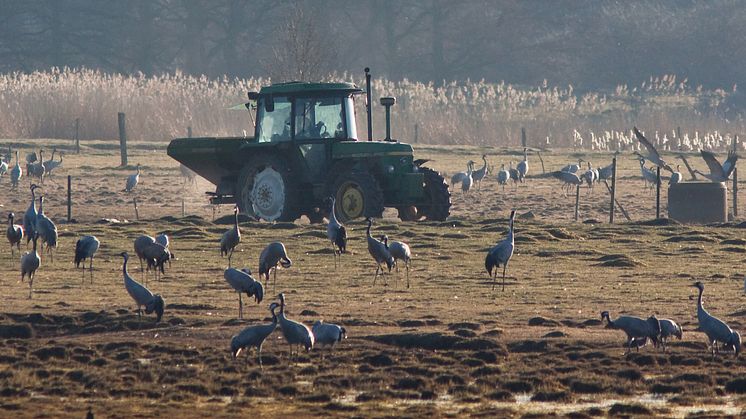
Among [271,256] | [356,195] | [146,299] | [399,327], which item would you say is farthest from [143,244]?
[356,195]

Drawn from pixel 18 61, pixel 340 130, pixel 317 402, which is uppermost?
pixel 18 61

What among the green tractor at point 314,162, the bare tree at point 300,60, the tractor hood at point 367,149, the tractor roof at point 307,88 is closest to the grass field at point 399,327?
the green tractor at point 314,162

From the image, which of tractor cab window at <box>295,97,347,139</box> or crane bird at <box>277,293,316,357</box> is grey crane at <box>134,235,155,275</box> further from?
tractor cab window at <box>295,97,347,139</box>

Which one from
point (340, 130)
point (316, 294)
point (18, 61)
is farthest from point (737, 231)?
→ point (18, 61)

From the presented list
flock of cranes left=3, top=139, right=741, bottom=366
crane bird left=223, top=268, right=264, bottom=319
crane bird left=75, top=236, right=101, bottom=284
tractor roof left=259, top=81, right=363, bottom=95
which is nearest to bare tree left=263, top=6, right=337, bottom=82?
tractor roof left=259, top=81, right=363, bottom=95

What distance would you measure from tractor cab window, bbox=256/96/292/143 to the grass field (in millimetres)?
1735

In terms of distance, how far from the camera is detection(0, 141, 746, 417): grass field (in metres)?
11.7

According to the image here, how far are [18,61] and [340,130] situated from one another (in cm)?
5398

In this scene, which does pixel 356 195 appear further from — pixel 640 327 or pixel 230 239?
pixel 640 327

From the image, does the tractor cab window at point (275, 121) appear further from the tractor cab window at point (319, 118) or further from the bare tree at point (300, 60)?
the bare tree at point (300, 60)

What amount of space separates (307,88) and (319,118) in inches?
29.6

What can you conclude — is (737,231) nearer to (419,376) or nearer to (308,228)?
(308,228)

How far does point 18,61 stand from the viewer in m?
76.9

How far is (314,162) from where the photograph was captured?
84.4 feet
